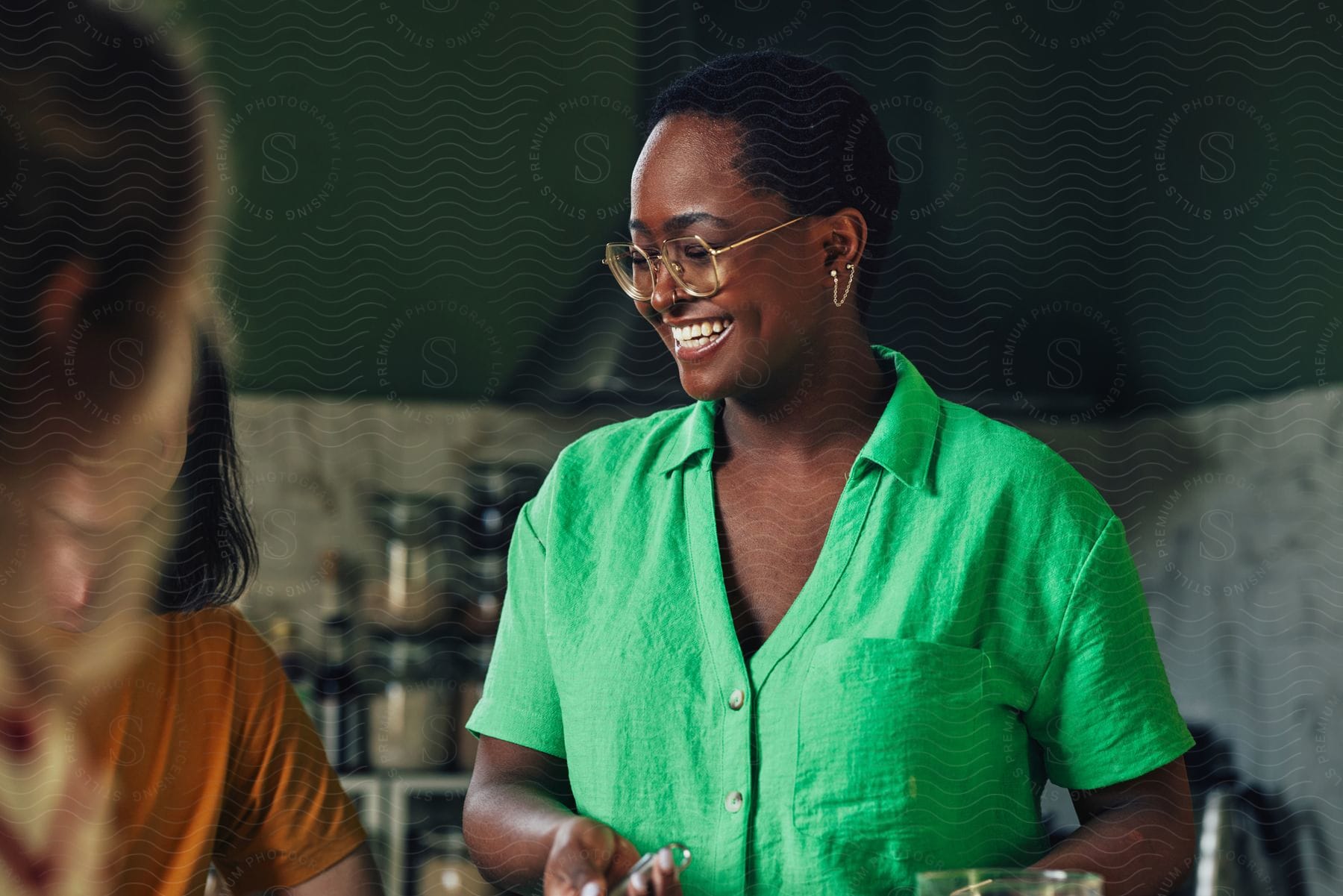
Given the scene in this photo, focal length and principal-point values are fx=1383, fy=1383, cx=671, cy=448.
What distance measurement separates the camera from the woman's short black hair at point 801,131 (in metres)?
0.67

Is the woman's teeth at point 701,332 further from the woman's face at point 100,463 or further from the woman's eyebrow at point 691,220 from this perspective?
the woman's face at point 100,463

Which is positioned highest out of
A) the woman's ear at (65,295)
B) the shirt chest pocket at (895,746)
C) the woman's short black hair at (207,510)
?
the woman's ear at (65,295)

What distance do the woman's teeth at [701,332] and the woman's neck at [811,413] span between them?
4 cm

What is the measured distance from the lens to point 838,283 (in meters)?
0.71

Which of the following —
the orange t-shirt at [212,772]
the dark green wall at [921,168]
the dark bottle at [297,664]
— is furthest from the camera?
the dark bottle at [297,664]

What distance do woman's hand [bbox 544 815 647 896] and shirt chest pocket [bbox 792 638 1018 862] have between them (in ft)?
0.27

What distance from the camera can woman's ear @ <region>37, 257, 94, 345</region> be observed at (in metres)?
0.67

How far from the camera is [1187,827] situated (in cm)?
63

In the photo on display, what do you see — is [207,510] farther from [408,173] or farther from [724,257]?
[408,173]

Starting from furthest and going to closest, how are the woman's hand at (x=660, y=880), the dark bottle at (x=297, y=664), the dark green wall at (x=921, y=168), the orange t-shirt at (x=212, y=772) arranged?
the dark bottle at (x=297, y=664) < the dark green wall at (x=921, y=168) < the orange t-shirt at (x=212, y=772) < the woman's hand at (x=660, y=880)

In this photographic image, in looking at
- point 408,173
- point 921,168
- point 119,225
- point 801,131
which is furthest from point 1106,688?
point 408,173

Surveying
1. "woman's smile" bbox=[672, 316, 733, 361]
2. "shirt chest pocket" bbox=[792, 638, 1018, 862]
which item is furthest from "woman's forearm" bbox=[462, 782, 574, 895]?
"woman's smile" bbox=[672, 316, 733, 361]

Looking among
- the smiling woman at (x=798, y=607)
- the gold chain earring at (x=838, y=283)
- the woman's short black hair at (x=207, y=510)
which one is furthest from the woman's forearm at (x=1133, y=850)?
the woman's short black hair at (x=207, y=510)

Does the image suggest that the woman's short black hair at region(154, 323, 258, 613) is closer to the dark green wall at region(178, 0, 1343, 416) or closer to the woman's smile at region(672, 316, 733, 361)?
the woman's smile at region(672, 316, 733, 361)
